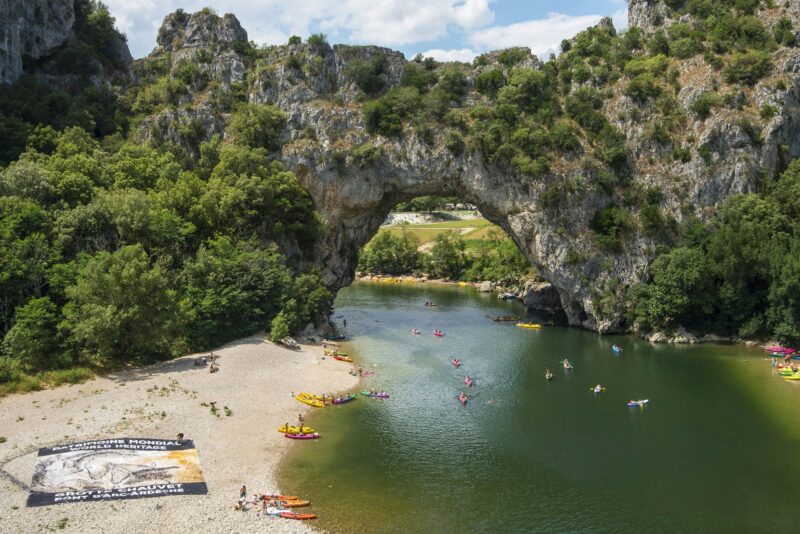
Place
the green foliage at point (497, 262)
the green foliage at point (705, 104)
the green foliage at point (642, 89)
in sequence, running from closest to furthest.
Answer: the green foliage at point (705, 104), the green foliage at point (642, 89), the green foliage at point (497, 262)

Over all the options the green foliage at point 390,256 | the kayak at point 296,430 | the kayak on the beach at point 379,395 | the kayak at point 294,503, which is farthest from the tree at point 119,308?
the green foliage at point 390,256

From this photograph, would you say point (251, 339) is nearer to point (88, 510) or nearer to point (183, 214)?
point (183, 214)

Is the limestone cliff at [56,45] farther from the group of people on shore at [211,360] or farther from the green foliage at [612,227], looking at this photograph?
the green foliage at [612,227]

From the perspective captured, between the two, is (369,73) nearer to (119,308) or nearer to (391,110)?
(391,110)

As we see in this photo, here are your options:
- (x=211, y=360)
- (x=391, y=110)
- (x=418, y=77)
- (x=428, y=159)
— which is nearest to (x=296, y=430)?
(x=211, y=360)

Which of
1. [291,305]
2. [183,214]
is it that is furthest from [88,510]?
[183,214]

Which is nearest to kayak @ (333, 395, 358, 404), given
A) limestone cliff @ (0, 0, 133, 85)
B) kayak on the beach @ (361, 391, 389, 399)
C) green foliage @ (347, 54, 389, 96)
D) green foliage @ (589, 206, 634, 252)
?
kayak on the beach @ (361, 391, 389, 399)
